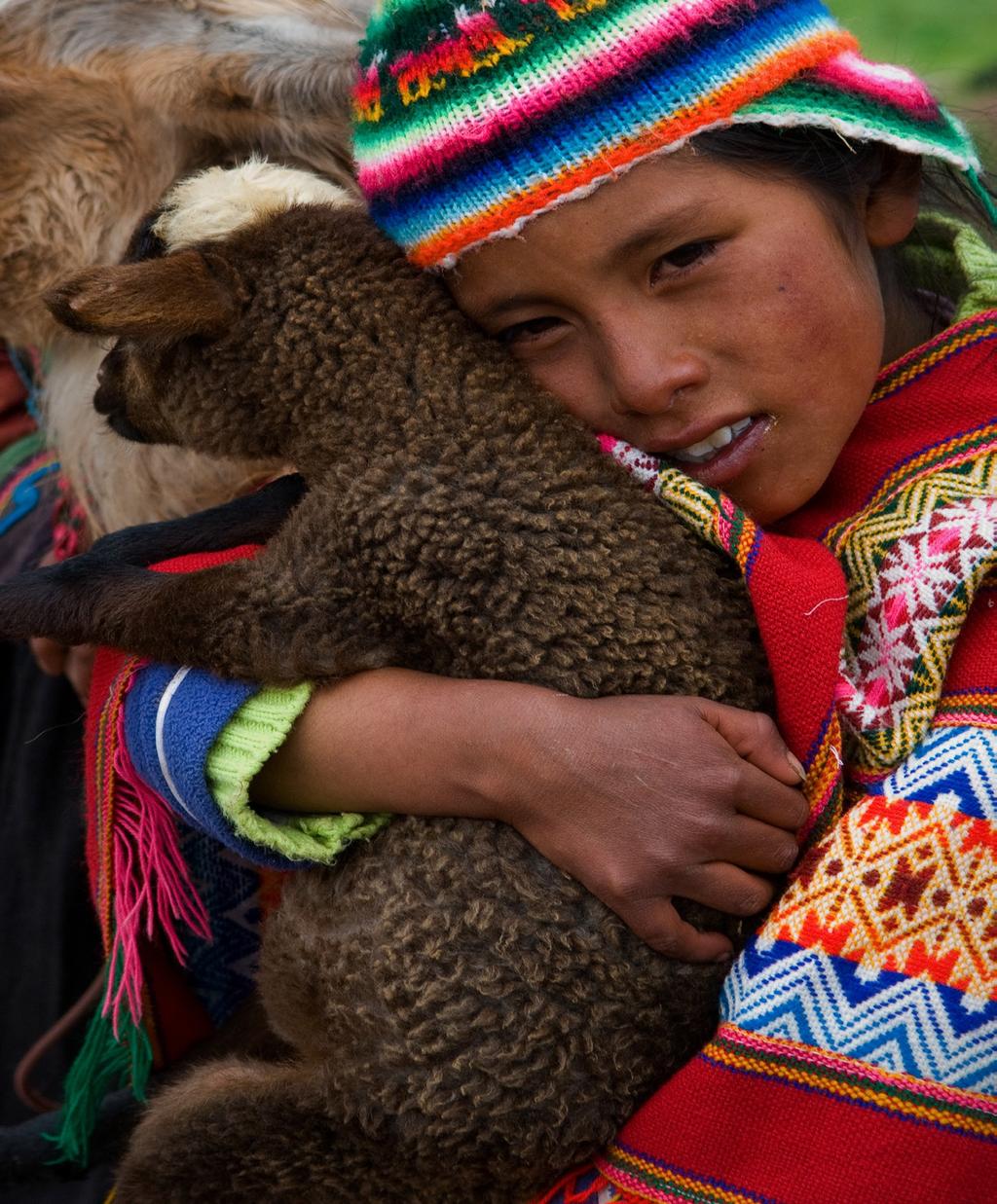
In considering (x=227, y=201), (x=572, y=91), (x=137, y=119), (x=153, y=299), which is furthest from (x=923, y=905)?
(x=137, y=119)

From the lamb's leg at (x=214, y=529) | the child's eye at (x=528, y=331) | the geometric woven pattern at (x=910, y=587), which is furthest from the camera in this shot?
the lamb's leg at (x=214, y=529)

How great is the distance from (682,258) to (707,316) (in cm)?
7

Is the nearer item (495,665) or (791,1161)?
(791,1161)

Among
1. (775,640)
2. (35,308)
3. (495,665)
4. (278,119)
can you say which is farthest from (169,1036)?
(278,119)

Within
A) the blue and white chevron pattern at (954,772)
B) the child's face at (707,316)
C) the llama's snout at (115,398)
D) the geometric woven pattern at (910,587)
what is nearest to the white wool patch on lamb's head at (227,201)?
the llama's snout at (115,398)

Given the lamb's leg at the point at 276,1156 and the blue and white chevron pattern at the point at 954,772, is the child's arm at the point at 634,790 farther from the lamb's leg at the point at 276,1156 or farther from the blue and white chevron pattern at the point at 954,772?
the lamb's leg at the point at 276,1156

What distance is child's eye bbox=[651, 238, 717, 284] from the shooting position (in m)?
1.32

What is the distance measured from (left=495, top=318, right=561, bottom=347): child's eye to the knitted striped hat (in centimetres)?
10

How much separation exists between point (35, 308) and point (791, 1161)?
1.67 m

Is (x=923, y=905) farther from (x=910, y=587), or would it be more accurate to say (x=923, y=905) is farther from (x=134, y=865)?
(x=134, y=865)

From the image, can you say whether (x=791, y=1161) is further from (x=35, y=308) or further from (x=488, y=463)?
(x=35, y=308)

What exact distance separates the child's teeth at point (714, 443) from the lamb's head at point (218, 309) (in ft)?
1.44

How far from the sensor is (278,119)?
186 cm

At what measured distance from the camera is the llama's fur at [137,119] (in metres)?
1.86
